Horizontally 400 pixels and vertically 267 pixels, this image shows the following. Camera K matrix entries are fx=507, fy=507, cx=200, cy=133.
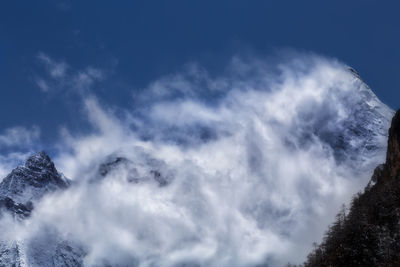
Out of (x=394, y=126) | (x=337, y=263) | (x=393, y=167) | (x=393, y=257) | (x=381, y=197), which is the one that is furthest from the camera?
(x=394, y=126)

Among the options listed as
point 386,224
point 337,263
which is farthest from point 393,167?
point 337,263

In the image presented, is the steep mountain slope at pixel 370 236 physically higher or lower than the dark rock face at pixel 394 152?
lower

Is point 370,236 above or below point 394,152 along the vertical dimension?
below

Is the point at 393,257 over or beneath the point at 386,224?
beneath

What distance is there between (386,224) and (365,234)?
95.8 inches

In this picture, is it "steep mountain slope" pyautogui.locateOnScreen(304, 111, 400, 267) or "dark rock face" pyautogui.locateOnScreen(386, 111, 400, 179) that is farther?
"dark rock face" pyautogui.locateOnScreen(386, 111, 400, 179)

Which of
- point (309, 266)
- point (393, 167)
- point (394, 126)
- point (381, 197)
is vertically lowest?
point (309, 266)

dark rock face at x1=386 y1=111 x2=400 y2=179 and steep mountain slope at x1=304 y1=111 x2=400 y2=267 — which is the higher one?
dark rock face at x1=386 y1=111 x2=400 y2=179

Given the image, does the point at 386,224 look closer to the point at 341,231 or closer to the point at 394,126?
the point at 341,231

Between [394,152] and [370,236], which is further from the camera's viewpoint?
[394,152]

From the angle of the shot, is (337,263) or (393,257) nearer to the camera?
(393,257)

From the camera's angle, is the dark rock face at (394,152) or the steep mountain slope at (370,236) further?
the dark rock face at (394,152)

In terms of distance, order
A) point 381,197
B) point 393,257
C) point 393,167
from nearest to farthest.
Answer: point 393,257 < point 381,197 < point 393,167

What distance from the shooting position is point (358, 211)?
61.6 metres
